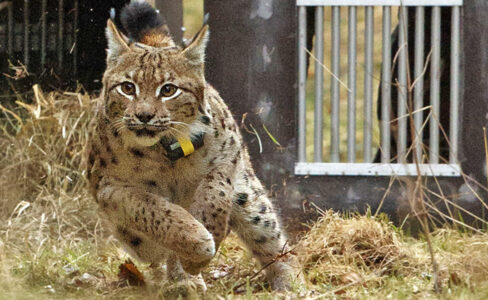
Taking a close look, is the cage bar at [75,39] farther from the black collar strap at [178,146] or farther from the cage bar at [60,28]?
the black collar strap at [178,146]

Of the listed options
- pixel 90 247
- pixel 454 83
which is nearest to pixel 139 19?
pixel 90 247

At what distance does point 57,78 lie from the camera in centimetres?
724

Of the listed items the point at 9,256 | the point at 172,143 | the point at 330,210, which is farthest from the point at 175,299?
the point at 330,210

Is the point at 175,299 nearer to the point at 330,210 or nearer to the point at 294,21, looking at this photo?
the point at 330,210

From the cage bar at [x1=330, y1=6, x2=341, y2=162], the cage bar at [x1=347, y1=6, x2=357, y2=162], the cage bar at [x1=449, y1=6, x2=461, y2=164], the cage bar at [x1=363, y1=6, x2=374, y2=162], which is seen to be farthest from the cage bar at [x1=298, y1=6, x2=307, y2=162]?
the cage bar at [x1=449, y1=6, x2=461, y2=164]

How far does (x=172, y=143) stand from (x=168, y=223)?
1.63 ft

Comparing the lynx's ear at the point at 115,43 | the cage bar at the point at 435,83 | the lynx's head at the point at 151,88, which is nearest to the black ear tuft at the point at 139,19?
the lynx's head at the point at 151,88

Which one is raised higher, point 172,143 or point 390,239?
point 172,143

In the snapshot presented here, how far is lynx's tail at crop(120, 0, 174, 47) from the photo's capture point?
17.2ft

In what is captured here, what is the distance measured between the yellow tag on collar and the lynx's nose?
0.29m

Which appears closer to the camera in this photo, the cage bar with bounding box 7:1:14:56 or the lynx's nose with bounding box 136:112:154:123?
the lynx's nose with bounding box 136:112:154:123

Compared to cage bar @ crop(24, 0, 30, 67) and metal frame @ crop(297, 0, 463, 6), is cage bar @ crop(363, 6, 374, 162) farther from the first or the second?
Result: cage bar @ crop(24, 0, 30, 67)

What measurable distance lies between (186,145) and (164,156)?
0.14m

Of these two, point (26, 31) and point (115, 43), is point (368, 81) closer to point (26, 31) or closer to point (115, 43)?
point (115, 43)
